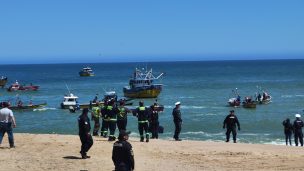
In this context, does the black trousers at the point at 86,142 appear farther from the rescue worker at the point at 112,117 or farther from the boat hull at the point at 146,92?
the boat hull at the point at 146,92

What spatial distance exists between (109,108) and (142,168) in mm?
4689

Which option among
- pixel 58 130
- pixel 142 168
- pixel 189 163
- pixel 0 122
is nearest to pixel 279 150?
pixel 189 163

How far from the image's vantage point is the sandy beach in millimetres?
14766

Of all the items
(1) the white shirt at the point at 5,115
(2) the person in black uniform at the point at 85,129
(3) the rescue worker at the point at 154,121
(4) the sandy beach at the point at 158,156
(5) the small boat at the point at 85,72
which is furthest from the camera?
(5) the small boat at the point at 85,72

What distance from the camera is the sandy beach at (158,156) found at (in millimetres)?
14766

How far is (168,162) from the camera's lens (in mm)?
15430

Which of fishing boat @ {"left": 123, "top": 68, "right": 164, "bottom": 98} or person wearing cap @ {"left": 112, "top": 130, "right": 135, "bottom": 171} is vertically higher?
person wearing cap @ {"left": 112, "top": 130, "right": 135, "bottom": 171}

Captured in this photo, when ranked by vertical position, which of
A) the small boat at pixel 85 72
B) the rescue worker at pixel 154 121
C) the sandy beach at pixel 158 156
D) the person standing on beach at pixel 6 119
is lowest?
the small boat at pixel 85 72

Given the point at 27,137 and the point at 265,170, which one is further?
the point at 27,137

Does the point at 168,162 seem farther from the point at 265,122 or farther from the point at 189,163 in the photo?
the point at 265,122

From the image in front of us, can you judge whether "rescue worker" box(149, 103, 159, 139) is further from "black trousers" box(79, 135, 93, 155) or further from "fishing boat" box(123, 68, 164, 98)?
"fishing boat" box(123, 68, 164, 98)

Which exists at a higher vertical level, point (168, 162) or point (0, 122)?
point (0, 122)

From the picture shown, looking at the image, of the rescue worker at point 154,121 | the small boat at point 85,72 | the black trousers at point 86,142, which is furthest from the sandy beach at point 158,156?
the small boat at point 85,72

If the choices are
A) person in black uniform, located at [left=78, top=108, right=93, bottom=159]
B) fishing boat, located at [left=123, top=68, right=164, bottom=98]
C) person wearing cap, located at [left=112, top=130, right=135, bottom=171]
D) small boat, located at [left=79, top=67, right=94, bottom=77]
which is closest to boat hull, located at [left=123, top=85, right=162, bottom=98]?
fishing boat, located at [left=123, top=68, right=164, bottom=98]
